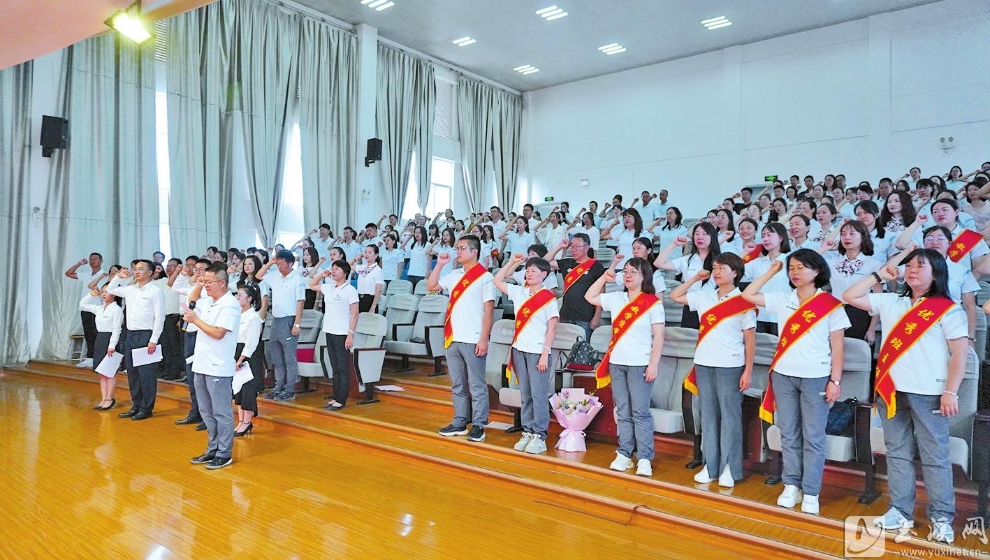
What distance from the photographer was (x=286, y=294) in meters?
5.70

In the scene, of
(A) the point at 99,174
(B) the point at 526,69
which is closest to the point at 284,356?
(A) the point at 99,174

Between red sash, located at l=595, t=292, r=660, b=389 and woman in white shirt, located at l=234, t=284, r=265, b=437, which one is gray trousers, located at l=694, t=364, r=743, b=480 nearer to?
red sash, located at l=595, t=292, r=660, b=389

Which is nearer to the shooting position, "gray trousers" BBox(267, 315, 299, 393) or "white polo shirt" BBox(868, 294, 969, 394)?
"white polo shirt" BBox(868, 294, 969, 394)

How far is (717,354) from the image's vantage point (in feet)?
11.3

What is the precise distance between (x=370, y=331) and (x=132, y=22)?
10.8ft

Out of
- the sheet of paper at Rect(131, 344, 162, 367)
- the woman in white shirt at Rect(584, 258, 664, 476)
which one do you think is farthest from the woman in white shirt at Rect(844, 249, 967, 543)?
the sheet of paper at Rect(131, 344, 162, 367)

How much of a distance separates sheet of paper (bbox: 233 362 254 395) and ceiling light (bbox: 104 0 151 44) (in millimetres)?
2442


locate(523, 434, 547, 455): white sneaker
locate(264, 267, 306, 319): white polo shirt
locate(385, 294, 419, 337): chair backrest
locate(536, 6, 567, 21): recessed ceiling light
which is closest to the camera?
locate(523, 434, 547, 455): white sneaker

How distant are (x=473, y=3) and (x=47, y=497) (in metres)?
10.5

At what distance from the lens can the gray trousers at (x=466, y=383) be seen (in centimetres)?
446

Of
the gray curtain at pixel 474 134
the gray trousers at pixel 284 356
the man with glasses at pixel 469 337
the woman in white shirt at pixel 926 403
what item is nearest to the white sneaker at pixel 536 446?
the man with glasses at pixel 469 337

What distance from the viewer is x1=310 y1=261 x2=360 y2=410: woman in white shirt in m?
5.41

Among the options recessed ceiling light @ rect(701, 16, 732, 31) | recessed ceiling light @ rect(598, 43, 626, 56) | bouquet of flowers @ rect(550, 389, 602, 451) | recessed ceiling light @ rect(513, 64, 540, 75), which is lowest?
bouquet of flowers @ rect(550, 389, 602, 451)

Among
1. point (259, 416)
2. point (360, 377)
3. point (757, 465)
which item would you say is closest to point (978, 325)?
point (757, 465)
